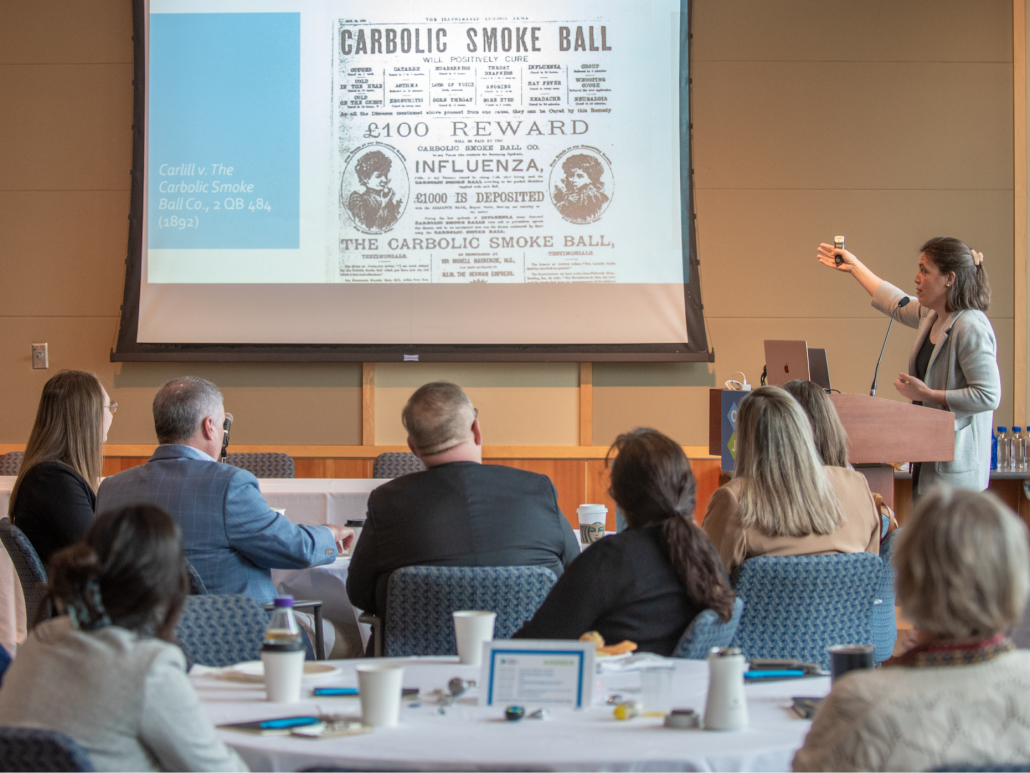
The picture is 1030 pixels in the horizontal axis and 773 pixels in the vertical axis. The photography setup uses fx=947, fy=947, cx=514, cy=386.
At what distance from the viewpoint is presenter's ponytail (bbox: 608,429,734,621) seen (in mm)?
1824

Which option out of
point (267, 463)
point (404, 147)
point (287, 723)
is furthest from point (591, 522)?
point (404, 147)

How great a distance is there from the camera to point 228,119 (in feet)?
17.3

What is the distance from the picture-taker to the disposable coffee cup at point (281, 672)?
1.50 metres

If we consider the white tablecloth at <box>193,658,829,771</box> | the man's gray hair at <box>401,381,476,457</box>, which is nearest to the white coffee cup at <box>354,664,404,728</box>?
the white tablecloth at <box>193,658,829,771</box>

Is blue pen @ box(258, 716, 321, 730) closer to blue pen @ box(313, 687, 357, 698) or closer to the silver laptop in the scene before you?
blue pen @ box(313, 687, 357, 698)

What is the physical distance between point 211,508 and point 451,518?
70cm

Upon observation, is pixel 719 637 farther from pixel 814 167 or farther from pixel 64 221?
pixel 64 221

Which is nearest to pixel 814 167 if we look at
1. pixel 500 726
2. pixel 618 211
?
pixel 618 211

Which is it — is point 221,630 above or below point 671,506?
below

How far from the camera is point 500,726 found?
1.37 meters

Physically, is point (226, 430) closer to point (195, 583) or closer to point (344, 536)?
point (344, 536)

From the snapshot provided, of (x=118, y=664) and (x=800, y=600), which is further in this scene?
(x=800, y=600)

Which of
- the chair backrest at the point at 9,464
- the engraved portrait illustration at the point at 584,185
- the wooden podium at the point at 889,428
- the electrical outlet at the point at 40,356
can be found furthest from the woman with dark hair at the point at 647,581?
the electrical outlet at the point at 40,356

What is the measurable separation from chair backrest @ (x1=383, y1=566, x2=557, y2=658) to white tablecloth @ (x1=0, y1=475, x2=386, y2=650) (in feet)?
5.15
